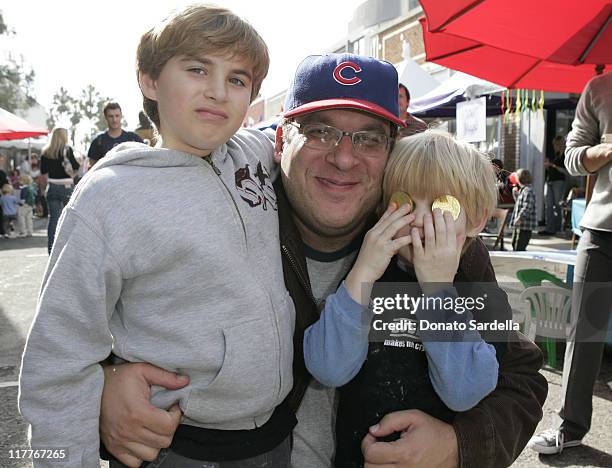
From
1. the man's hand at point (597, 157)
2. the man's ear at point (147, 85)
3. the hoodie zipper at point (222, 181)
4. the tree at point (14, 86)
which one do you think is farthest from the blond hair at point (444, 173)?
the tree at point (14, 86)

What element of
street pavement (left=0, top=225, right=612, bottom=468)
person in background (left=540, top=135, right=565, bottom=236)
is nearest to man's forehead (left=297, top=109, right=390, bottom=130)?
street pavement (left=0, top=225, right=612, bottom=468)

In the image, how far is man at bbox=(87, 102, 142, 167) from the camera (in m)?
7.16

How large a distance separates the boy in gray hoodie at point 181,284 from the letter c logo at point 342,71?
0.28 m

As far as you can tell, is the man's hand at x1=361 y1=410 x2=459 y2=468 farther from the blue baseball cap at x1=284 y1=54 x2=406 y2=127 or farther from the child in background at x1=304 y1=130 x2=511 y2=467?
the blue baseball cap at x1=284 y1=54 x2=406 y2=127

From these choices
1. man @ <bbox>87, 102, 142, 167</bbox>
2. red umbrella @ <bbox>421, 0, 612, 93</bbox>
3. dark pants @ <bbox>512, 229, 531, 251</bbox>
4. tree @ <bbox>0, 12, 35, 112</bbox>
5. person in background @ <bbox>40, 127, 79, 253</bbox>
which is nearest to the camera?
red umbrella @ <bbox>421, 0, 612, 93</bbox>

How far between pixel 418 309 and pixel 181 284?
0.64m

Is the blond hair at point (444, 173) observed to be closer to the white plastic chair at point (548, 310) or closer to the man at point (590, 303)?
the man at point (590, 303)

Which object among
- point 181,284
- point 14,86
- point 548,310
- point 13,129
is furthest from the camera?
point 14,86

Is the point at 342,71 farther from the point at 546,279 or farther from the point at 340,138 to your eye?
the point at 546,279

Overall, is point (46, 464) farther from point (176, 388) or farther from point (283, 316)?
point (283, 316)

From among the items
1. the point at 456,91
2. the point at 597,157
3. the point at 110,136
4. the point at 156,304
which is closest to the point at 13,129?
the point at 110,136

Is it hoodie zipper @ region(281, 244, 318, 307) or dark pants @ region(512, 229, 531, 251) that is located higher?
hoodie zipper @ region(281, 244, 318, 307)

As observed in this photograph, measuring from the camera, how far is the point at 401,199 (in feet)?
5.32

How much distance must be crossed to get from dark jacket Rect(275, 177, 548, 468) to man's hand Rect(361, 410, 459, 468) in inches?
1.6
